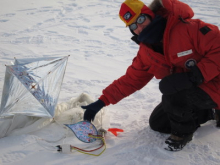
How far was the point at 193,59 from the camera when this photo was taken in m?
1.65

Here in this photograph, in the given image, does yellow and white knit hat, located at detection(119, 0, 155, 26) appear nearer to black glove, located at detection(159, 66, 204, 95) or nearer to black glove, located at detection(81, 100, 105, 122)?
black glove, located at detection(159, 66, 204, 95)

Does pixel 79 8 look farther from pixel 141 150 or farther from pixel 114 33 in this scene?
pixel 141 150

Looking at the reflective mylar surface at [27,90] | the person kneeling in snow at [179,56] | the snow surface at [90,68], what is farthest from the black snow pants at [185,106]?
the reflective mylar surface at [27,90]

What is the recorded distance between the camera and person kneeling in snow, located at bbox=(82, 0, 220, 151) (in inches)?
61.3

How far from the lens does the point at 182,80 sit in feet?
5.19

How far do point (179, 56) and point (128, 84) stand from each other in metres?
0.55

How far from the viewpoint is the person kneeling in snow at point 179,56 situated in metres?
1.56

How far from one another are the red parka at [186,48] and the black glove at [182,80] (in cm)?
4

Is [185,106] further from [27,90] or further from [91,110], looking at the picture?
[27,90]

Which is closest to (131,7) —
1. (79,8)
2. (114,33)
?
(114,33)

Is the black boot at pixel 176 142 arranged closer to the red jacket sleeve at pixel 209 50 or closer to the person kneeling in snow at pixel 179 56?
the person kneeling in snow at pixel 179 56

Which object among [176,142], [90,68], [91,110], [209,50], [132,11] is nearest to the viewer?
[209,50]

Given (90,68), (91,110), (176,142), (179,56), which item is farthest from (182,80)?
(90,68)

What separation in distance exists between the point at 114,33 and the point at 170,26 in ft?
11.7
